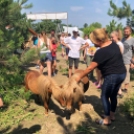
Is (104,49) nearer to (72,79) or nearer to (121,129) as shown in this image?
(72,79)

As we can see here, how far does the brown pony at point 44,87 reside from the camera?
357 centimetres

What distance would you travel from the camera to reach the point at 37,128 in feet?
11.8

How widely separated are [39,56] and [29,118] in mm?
1227

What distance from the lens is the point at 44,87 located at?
3.82 metres

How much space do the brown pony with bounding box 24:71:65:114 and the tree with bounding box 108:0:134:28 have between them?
21.2 ft

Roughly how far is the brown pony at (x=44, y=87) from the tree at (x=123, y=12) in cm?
646

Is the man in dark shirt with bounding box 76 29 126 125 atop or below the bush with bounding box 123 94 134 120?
atop

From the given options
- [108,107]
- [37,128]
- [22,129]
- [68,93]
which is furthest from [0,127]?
[108,107]

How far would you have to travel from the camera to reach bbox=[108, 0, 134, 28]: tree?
9359 mm

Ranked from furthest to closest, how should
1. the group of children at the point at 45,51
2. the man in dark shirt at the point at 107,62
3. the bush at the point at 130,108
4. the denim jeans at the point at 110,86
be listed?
1. the group of children at the point at 45,51
2. the bush at the point at 130,108
3. the denim jeans at the point at 110,86
4. the man in dark shirt at the point at 107,62

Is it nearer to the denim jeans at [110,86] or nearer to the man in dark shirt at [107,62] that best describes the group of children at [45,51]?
the man in dark shirt at [107,62]

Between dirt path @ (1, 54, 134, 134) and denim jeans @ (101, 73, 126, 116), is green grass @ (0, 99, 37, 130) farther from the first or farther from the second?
denim jeans @ (101, 73, 126, 116)

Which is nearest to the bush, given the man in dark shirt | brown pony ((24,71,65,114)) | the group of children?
the man in dark shirt

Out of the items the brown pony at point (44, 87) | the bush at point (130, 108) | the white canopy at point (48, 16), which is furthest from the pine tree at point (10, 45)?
the white canopy at point (48, 16)
